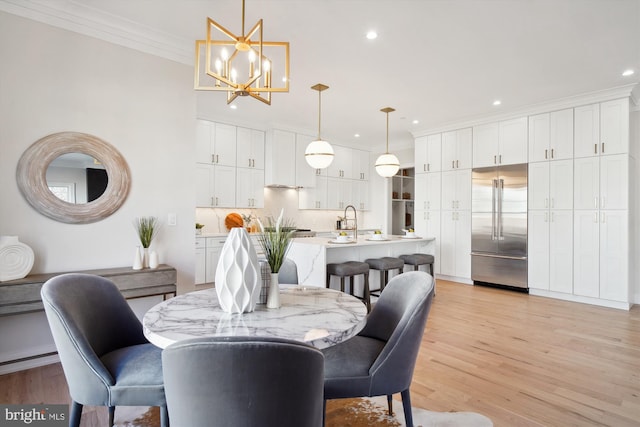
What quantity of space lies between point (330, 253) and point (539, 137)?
144 inches

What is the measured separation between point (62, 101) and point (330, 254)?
115 inches

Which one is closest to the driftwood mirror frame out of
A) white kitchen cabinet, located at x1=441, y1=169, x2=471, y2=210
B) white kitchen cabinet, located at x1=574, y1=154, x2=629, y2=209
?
white kitchen cabinet, located at x1=441, y1=169, x2=471, y2=210

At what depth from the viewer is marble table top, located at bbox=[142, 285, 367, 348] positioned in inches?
49.8

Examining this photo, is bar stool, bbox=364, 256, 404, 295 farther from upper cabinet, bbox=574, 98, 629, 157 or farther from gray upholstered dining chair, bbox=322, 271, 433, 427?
upper cabinet, bbox=574, 98, 629, 157

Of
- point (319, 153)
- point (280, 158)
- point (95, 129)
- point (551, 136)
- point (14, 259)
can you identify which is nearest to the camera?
point (14, 259)

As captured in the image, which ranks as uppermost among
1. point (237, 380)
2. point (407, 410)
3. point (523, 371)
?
point (237, 380)

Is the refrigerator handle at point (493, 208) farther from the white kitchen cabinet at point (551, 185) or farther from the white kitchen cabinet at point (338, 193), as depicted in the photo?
the white kitchen cabinet at point (338, 193)

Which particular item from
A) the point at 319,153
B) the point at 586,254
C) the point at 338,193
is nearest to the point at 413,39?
the point at 319,153

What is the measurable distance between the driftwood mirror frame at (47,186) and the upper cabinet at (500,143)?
517 cm

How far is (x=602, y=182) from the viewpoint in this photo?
14.6 feet

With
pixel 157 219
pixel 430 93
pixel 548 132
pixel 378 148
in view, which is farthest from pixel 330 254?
pixel 378 148

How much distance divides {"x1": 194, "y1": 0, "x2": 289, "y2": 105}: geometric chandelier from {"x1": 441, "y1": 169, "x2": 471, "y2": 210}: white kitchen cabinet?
3439 mm

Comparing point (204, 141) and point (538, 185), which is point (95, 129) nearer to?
point (204, 141)

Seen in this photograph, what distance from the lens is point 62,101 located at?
271cm
